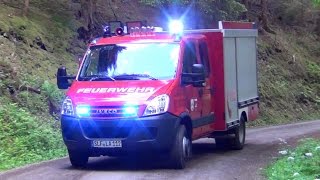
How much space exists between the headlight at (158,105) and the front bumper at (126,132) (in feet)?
0.29

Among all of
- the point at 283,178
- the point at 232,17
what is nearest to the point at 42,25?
the point at 232,17

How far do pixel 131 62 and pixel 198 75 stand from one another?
1.32 m

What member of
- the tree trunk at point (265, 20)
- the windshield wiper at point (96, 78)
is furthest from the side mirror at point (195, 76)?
the tree trunk at point (265, 20)

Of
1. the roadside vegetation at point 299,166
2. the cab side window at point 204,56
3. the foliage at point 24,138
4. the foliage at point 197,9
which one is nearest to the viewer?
the roadside vegetation at point 299,166

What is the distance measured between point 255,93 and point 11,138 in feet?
22.4

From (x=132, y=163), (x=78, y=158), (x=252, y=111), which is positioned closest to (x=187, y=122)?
(x=132, y=163)

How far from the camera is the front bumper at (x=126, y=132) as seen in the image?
39.5 feet

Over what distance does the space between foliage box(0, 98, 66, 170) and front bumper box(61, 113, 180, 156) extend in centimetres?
201

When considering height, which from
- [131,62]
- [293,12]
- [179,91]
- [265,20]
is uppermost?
[293,12]

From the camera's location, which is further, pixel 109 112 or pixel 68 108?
pixel 68 108

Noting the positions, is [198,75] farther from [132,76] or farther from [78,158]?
[78,158]

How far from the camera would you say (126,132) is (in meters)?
12.1

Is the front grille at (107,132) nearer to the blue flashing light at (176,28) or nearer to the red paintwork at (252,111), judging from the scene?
the blue flashing light at (176,28)

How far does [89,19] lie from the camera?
2486 cm
